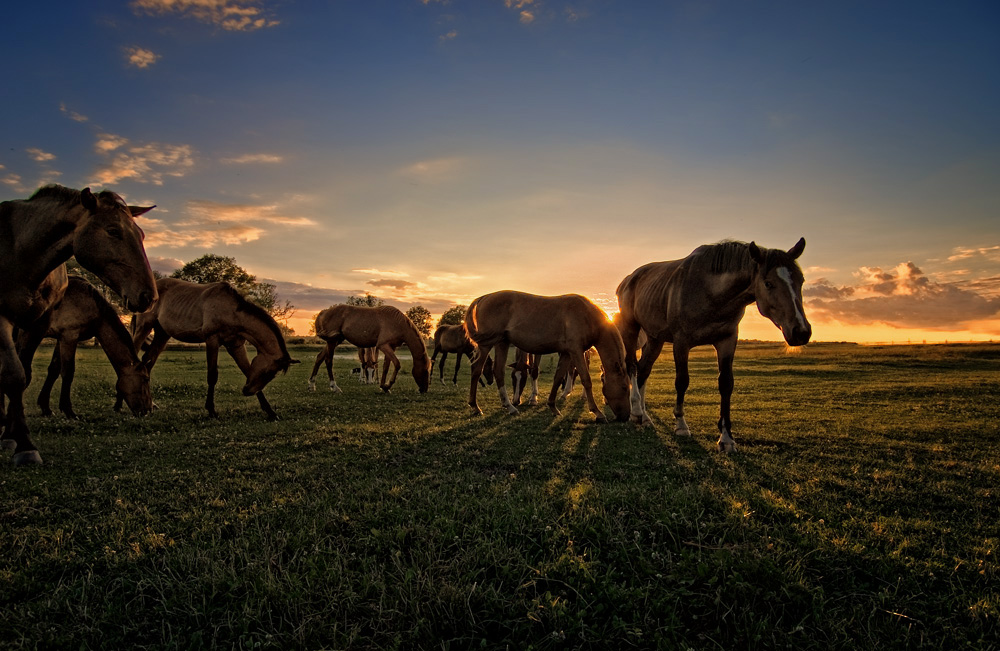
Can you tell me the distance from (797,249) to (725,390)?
228 cm

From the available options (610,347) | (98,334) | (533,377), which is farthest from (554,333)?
(98,334)

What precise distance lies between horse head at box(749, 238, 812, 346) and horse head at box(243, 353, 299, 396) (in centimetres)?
842

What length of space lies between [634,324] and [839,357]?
3142 cm

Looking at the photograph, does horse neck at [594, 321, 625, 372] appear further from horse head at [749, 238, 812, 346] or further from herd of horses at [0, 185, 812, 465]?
horse head at [749, 238, 812, 346]

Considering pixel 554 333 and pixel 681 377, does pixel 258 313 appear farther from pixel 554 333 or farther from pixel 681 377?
pixel 681 377

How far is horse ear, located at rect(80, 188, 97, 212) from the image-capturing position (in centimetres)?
508

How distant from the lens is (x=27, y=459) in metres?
5.35

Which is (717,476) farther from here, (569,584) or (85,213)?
(85,213)

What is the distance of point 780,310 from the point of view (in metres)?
6.26

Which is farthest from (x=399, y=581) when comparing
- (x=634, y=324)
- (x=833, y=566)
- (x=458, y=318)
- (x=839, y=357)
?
(x=458, y=318)

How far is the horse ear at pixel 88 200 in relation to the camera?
5078mm

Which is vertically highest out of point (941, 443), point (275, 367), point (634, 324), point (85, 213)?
point (85, 213)

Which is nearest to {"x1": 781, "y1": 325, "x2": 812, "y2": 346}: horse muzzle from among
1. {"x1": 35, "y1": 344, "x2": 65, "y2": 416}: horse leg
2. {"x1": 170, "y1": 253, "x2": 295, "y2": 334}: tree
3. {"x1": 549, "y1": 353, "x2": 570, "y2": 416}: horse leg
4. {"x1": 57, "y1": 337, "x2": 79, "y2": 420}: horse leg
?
{"x1": 549, "y1": 353, "x2": 570, "y2": 416}: horse leg

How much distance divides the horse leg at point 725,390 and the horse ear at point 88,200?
808 cm
